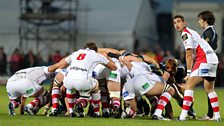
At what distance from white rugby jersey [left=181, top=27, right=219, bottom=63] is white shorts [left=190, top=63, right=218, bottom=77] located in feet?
0.26

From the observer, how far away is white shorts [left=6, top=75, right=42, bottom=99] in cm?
1817

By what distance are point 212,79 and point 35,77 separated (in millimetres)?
3789

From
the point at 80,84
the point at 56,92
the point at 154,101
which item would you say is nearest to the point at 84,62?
the point at 80,84

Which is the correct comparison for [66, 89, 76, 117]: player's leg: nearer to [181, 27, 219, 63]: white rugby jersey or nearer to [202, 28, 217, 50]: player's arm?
[181, 27, 219, 63]: white rugby jersey

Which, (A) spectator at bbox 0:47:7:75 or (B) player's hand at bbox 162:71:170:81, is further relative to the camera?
(A) spectator at bbox 0:47:7:75

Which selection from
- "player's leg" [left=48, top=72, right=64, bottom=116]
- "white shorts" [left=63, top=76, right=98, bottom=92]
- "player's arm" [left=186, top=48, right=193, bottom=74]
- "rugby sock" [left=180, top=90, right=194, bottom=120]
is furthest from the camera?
"player's leg" [left=48, top=72, right=64, bottom=116]

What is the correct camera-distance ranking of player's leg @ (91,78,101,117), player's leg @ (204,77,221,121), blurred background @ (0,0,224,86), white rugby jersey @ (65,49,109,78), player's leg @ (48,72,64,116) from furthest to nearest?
blurred background @ (0,0,224,86), player's leg @ (48,72,64,116), player's leg @ (91,78,101,117), white rugby jersey @ (65,49,109,78), player's leg @ (204,77,221,121)

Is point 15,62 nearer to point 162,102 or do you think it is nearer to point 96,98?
point 96,98

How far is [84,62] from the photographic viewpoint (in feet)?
56.7

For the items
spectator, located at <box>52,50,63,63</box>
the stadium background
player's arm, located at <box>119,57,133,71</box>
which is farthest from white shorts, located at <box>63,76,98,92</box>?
the stadium background

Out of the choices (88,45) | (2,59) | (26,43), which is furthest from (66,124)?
(26,43)

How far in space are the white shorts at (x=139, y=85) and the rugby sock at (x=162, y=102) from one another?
35 cm

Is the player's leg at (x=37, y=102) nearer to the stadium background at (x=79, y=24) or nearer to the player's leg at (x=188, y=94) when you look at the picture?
the player's leg at (x=188, y=94)

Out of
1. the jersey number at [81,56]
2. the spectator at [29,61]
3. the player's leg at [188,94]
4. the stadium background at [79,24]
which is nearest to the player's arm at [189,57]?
the player's leg at [188,94]
